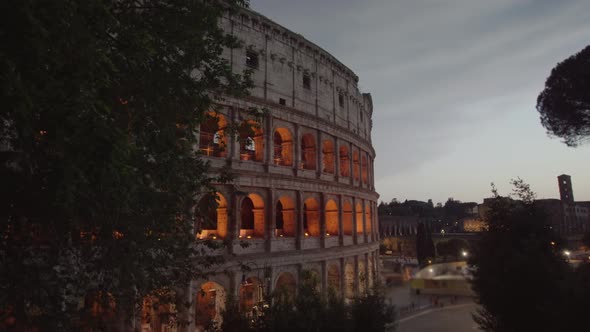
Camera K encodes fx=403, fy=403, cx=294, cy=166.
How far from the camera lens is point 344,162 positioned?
84.9 ft

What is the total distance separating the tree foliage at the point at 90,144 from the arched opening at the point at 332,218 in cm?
1558

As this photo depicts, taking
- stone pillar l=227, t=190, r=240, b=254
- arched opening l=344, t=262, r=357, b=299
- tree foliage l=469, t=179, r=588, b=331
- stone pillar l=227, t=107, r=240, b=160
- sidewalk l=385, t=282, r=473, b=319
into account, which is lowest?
sidewalk l=385, t=282, r=473, b=319

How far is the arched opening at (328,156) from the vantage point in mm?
24141

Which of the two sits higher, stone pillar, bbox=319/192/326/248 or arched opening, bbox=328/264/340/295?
stone pillar, bbox=319/192/326/248

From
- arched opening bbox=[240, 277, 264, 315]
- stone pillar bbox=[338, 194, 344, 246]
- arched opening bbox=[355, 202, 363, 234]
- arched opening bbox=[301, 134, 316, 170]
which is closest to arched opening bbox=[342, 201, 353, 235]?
stone pillar bbox=[338, 194, 344, 246]

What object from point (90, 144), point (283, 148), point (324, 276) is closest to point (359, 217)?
point (324, 276)

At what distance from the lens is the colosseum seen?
18.0 metres

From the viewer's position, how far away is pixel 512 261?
12.3m

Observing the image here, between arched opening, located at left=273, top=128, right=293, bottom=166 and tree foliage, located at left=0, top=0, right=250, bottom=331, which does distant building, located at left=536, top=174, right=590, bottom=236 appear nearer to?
arched opening, located at left=273, top=128, right=293, bottom=166

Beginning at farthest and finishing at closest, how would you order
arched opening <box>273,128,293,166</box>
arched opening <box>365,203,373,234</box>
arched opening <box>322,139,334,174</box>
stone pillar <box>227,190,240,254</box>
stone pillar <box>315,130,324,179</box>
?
1. arched opening <box>365,203,373,234</box>
2. arched opening <box>322,139,334,174</box>
3. stone pillar <box>315,130,324,179</box>
4. arched opening <box>273,128,293,166</box>
5. stone pillar <box>227,190,240,254</box>

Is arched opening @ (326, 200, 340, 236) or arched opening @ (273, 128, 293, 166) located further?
arched opening @ (326, 200, 340, 236)

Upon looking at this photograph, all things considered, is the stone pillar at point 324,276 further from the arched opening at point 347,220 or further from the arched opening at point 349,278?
the arched opening at point 347,220

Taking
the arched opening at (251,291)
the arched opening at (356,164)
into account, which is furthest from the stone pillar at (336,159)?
the arched opening at (251,291)

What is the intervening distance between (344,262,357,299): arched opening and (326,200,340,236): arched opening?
7.14ft
